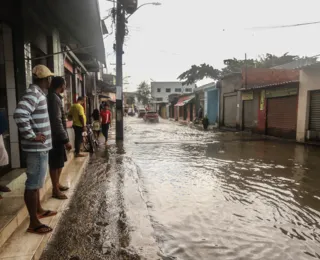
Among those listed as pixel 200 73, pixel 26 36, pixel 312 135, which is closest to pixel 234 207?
pixel 26 36

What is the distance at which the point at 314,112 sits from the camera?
12.2 meters

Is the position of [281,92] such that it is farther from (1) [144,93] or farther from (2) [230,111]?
(1) [144,93]

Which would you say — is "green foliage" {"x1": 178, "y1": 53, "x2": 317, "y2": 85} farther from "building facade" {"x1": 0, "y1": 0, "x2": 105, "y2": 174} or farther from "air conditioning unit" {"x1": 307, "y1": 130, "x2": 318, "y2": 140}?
"building facade" {"x1": 0, "y1": 0, "x2": 105, "y2": 174}

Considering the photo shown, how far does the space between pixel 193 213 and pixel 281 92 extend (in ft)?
41.3

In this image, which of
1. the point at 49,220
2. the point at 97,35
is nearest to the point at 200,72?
the point at 97,35

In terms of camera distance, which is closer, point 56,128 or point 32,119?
point 32,119

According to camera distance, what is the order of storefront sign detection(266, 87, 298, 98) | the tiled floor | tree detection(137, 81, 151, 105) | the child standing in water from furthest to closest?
tree detection(137, 81, 151, 105), storefront sign detection(266, 87, 298, 98), the child standing in water, the tiled floor

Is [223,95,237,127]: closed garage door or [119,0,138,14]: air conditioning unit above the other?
[119,0,138,14]: air conditioning unit

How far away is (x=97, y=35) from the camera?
7.93 m

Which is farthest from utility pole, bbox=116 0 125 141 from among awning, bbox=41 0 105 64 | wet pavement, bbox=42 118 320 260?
wet pavement, bbox=42 118 320 260

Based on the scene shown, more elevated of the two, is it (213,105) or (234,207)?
(213,105)

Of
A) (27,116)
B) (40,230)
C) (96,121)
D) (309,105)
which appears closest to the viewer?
(27,116)

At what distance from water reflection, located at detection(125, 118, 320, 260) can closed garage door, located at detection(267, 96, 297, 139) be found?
6.49m

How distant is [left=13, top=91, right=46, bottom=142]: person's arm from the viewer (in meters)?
2.73
